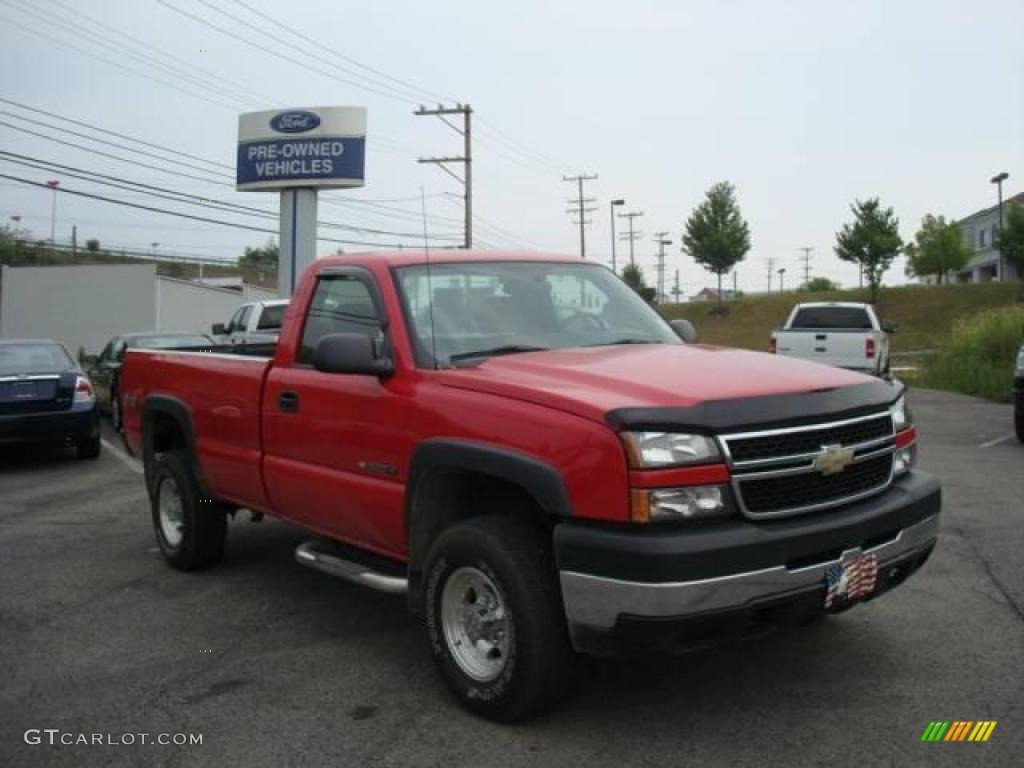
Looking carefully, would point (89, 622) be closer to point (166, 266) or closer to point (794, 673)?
point (794, 673)

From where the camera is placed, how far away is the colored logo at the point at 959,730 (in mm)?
3732

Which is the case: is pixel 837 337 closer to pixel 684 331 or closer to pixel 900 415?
pixel 684 331

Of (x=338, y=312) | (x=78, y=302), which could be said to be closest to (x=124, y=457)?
(x=338, y=312)

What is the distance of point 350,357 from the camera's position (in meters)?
4.40

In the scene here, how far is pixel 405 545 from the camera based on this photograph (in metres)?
4.50

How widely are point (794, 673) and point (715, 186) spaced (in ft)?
180

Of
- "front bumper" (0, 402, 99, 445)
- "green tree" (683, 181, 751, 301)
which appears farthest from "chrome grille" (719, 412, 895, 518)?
"green tree" (683, 181, 751, 301)

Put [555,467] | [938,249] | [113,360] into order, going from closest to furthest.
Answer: [555,467], [113,360], [938,249]

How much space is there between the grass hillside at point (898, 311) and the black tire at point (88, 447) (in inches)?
1487

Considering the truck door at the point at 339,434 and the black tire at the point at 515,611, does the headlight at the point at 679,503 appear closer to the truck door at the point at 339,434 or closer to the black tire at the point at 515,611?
the black tire at the point at 515,611

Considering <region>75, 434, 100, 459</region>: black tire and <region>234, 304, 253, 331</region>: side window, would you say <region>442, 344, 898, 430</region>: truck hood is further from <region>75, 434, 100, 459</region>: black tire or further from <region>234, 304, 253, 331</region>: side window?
<region>234, 304, 253, 331</region>: side window

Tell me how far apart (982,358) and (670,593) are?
74.3ft

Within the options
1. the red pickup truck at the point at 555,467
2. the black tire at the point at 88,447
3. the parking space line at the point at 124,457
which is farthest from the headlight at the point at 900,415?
the black tire at the point at 88,447

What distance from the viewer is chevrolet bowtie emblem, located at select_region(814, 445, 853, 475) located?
3760 mm
